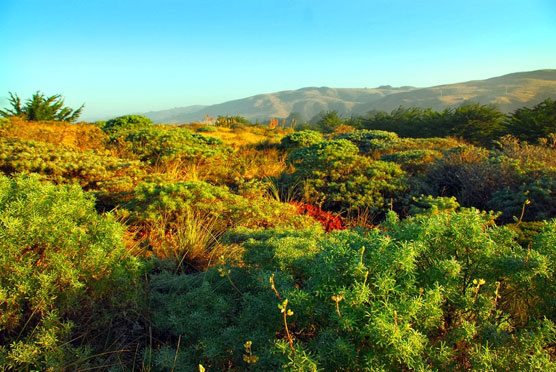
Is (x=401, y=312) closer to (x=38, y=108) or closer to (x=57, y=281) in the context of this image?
(x=57, y=281)

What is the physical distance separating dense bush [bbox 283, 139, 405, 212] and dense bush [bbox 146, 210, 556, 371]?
3.83 metres

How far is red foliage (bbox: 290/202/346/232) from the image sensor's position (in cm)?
502

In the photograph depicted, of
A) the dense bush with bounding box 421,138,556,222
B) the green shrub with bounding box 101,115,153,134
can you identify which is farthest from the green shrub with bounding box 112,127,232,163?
the green shrub with bounding box 101,115,153,134

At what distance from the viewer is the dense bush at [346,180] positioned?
5.93 m

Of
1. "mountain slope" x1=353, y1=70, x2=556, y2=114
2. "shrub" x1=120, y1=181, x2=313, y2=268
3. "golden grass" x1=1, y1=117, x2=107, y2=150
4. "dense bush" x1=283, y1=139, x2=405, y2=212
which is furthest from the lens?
"mountain slope" x1=353, y1=70, x2=556, y2=114

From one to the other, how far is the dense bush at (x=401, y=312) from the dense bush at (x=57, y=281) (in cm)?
67

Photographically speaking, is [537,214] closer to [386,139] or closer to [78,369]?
[78,369]

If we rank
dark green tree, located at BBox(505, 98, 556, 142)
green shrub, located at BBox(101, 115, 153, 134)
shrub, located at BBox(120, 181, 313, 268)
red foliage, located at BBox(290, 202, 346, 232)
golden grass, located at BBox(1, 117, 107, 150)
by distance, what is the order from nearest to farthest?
1. shrub, located at BBox(120, 181, 313, 268)
2. red foliage, located at BBox(290, 202, 346, 232)
3. golden grass, located at BBox(1, 117, 107, 150)
4. dark green tree, located at BBox(505, 98, 556, 142)
5. green shrub, located at BBox(101, 115, 153, 134)

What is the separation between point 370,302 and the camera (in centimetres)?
141

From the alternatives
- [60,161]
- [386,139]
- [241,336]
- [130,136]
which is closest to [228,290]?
[241,336]

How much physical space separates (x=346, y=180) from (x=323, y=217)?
1.42 metres

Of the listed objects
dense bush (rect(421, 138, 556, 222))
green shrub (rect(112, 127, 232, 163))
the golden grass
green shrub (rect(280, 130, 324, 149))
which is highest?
the golden grass

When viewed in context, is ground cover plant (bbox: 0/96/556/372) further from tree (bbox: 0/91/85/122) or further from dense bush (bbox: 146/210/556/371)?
tree (bbox: 0/91/85/122)

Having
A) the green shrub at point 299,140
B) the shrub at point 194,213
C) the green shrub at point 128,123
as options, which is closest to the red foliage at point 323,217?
the shrub at point 194,213
